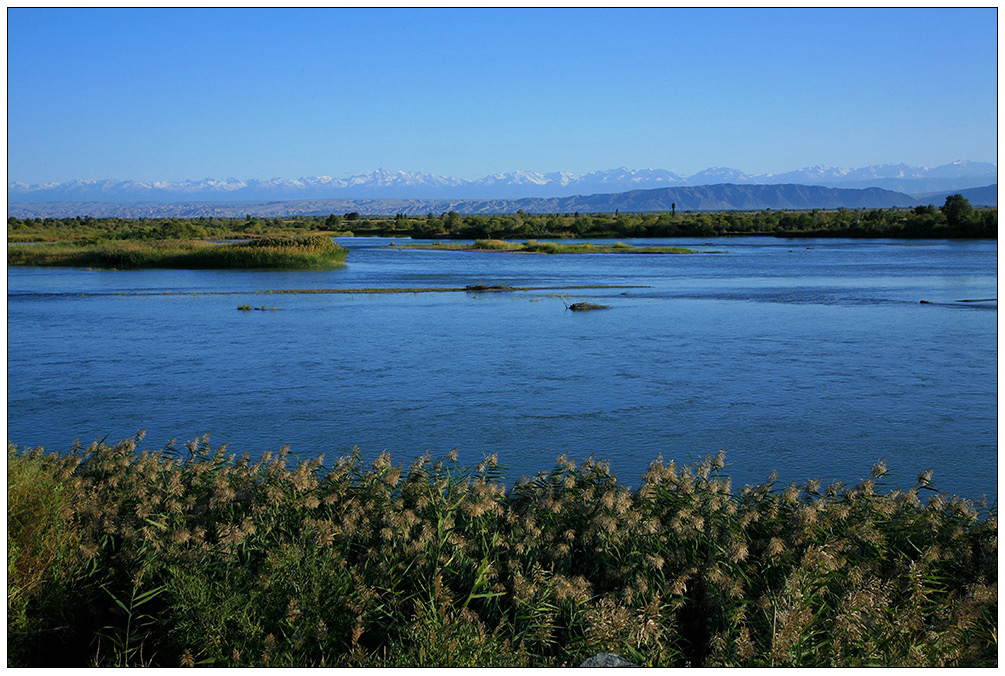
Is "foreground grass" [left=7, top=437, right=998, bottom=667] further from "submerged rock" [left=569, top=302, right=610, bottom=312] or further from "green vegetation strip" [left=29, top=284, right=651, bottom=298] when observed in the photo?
"green vegetation strip" [left=29, top=284, right=651, bottom=298]

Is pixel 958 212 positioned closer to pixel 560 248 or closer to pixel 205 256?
pixel 560 248

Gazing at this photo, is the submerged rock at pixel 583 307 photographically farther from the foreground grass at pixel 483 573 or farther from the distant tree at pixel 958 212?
the distant tree at pixel 958 212

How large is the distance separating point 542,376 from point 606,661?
840 cm

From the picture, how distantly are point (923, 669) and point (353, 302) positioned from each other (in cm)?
2050

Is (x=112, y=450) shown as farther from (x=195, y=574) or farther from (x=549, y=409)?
(x=549, y=409)

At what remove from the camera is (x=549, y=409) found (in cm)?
976

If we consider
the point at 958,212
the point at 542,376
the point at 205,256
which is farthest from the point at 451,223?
the point at 542,376

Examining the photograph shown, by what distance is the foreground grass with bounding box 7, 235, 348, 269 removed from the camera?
37.4 metres

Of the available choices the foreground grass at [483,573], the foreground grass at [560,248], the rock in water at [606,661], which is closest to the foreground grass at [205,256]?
the foreground grass at [560,248]

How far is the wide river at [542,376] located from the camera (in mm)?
8250

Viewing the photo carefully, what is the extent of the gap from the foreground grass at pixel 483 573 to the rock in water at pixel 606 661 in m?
0.12

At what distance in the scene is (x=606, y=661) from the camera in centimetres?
353

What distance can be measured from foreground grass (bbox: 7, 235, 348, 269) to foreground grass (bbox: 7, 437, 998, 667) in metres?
33.0

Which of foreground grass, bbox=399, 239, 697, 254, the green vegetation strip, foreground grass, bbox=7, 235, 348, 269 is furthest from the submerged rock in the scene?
foreground grass, bbox=399, 239, 697, 254
